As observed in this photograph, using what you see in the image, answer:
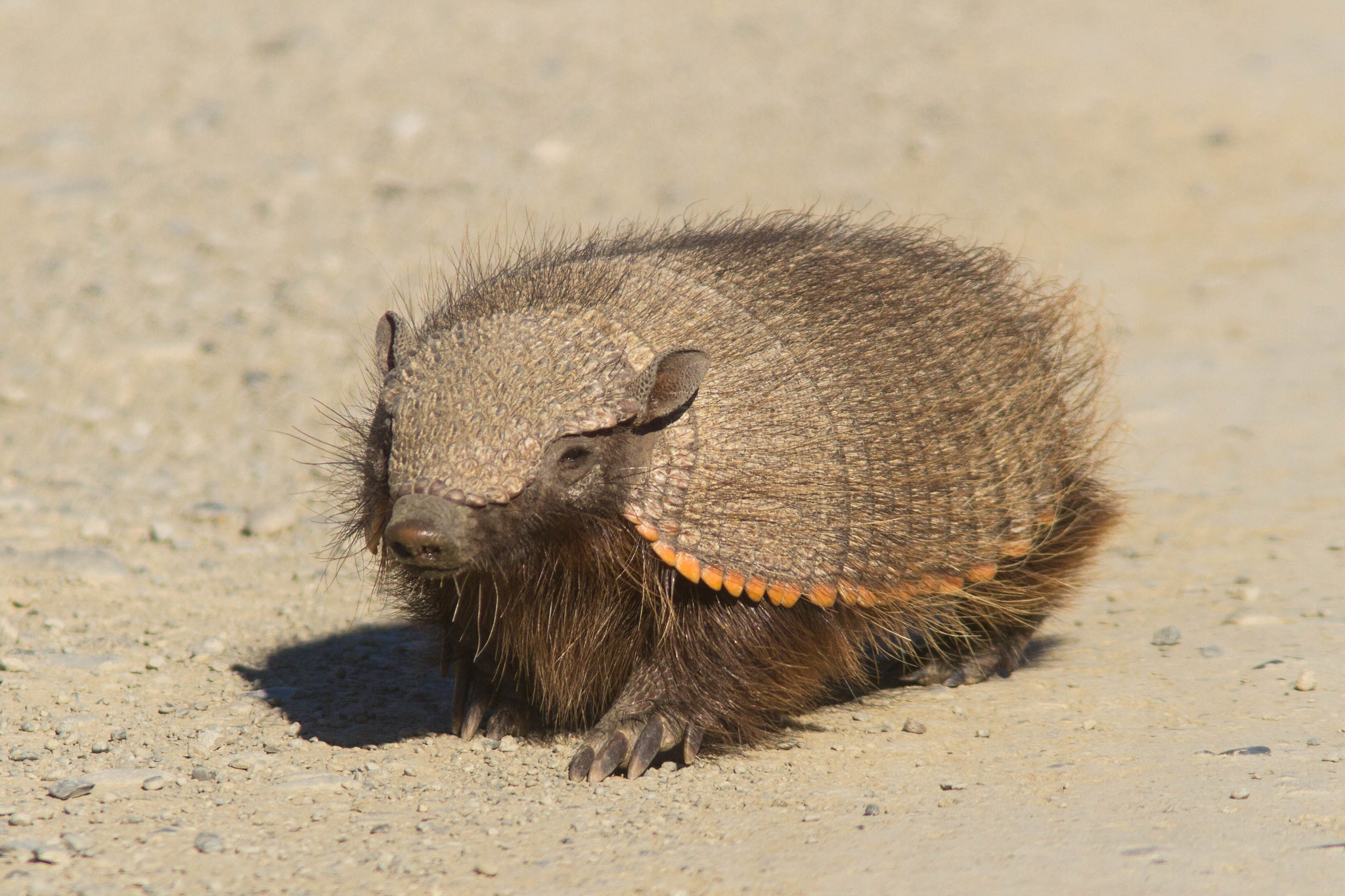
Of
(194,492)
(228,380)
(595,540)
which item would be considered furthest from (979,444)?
(228,380)

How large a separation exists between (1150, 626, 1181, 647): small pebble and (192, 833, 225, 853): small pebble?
427 centimetres

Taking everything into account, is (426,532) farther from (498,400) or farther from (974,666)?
(974,666)

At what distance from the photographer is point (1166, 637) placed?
6.54 m

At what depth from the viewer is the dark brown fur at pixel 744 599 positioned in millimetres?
5020

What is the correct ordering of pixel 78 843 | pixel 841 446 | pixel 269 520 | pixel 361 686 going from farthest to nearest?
pixel 269 520, pixel 361 686, pixel 841 446, pixel 78 843

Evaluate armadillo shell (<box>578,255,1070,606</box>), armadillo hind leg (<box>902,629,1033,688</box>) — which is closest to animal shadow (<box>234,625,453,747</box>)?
armadillo shell (<box>578,255,1070,606</box>)

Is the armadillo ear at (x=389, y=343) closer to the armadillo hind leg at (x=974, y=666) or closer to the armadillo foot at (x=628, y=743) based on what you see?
the armadillo foot at (x=628, y=743)

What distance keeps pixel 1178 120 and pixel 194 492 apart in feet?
41.2

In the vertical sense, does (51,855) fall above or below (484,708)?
above

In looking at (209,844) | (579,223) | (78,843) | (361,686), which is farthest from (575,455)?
(579,223)

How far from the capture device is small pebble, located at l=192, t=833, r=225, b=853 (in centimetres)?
425

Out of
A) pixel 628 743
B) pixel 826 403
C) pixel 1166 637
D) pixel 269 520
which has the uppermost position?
pixel 826 403

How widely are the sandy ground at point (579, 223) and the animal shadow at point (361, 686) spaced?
3cm

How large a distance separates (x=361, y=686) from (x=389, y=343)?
1763 mm
